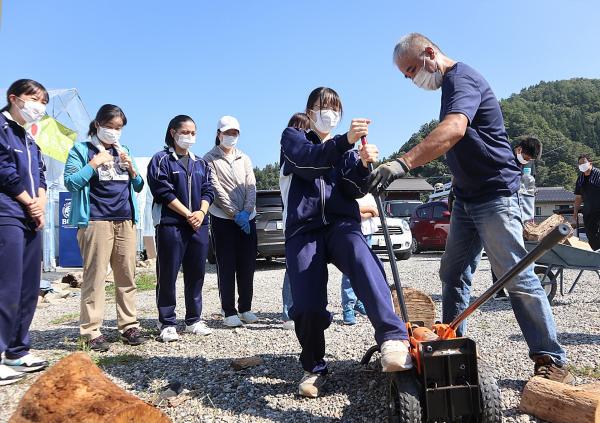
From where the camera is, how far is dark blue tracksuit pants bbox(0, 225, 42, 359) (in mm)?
3016

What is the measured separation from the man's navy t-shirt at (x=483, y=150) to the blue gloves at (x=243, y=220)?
242cm

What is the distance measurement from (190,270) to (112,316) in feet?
6.42

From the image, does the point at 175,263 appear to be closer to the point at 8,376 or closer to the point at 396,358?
the point at 8,376

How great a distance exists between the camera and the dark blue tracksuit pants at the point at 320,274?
104 inches

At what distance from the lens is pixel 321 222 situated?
288cm

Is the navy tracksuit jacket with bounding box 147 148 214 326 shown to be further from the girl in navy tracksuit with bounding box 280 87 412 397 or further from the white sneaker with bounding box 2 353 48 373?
the girl in navy tracksuit with bounding box 280 87 412 397

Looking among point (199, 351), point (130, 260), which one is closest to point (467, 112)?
point (199, 351)

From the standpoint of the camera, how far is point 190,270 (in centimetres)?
446

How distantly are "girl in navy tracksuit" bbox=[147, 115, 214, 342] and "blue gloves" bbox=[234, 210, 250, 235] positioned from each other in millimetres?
327

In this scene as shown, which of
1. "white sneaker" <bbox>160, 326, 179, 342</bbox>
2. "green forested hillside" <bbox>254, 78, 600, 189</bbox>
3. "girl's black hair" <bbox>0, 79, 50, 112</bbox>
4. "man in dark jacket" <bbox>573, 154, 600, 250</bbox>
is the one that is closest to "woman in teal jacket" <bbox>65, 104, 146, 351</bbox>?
"white sneaker" <bbox>160, 326, 179, 342</bbox>

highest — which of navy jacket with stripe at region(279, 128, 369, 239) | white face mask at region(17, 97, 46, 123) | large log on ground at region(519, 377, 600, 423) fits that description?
white face mask at region(17, 97, 46, 123)

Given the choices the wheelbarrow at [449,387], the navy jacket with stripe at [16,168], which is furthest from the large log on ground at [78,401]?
the navy jacket with stripe at [16,168]

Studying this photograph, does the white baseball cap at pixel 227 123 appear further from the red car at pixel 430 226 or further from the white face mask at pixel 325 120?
the red car at pixel 430 226

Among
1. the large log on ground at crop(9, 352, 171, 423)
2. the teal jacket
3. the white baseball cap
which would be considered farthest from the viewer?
the white baseball cap
